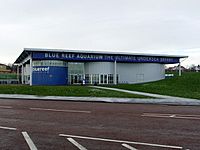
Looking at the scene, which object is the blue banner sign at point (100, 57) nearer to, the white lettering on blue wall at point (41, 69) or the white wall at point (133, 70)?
the white wall at point (133, 70)

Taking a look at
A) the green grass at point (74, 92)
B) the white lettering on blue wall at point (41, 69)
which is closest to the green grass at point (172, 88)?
the green grass at point (74, 92)

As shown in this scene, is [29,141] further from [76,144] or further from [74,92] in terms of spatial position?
[74,92]

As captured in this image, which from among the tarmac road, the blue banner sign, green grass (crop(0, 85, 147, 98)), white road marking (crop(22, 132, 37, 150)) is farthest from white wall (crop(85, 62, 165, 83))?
white road marking (crop(22, 132, 37, 150))

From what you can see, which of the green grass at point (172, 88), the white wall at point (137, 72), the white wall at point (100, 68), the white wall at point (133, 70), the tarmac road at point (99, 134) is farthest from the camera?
the white wall at point (137, 72)

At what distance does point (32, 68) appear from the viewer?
57.0 m

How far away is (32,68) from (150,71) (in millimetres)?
24414

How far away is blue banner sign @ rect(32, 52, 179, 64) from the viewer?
56.7 metres

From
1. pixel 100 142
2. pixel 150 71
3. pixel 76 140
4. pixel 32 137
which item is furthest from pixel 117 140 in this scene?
pixel 150 71

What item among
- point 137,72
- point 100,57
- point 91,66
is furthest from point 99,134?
point 137,72

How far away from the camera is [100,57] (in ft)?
197

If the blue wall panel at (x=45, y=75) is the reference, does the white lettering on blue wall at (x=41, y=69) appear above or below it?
above

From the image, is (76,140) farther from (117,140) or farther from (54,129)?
(54,129)

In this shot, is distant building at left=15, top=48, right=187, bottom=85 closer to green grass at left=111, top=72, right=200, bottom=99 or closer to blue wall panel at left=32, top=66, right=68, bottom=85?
blue wall panel at left=32, top=66, right=68, bottom=85

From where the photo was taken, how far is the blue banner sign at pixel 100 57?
56.7 meters
